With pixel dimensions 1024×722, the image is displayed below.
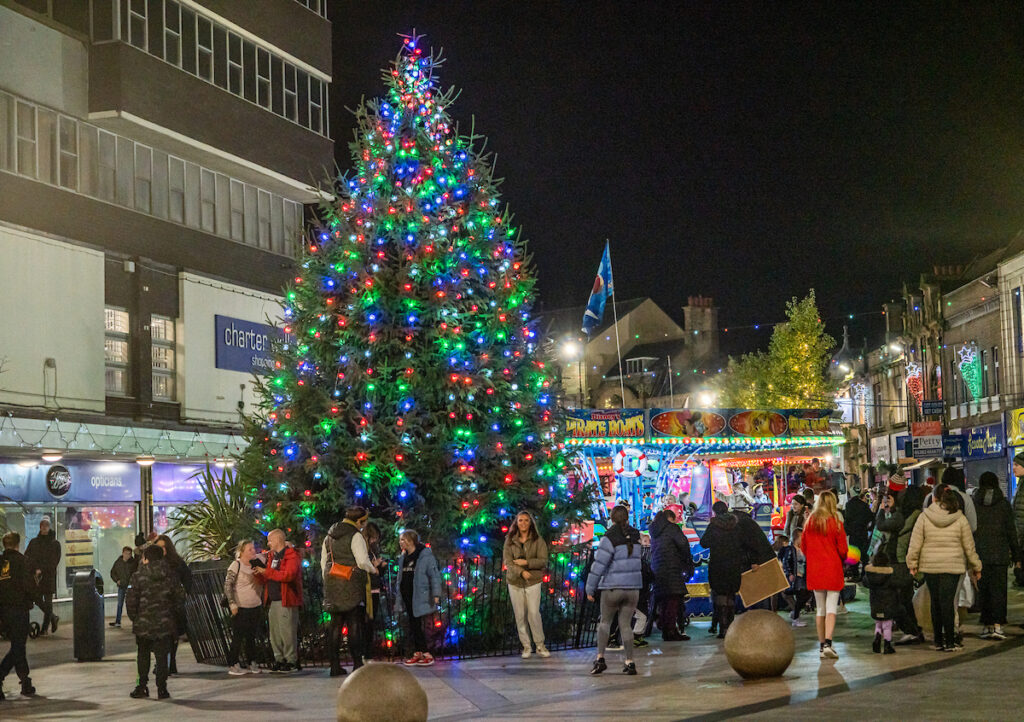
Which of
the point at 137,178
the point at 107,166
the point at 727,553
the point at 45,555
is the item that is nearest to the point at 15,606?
the point at 727,553

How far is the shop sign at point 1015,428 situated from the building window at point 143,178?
2611 cm

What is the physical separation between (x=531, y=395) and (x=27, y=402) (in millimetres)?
14437

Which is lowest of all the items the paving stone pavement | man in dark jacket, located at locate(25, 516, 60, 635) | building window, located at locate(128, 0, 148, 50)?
the paving stone pavement

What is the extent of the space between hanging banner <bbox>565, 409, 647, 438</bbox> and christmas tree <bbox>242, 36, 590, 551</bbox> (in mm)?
12051

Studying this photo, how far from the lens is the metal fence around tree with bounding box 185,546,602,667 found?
15.7 m

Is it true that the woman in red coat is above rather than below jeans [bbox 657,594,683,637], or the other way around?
above

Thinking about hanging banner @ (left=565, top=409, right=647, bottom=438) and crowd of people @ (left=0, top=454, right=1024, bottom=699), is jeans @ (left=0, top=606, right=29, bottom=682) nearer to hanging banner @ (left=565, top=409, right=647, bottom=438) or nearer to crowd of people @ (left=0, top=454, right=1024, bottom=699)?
crowd of people @ (left=0, top=454, right=1024, bottom=699)

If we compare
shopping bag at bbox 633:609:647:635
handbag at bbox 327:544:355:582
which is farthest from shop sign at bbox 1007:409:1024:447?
handbag at bbox 327:544:355:582

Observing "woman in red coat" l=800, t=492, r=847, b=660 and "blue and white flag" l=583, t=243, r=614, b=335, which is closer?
"woman in red coat" l=800, t=492, r=847, b=660

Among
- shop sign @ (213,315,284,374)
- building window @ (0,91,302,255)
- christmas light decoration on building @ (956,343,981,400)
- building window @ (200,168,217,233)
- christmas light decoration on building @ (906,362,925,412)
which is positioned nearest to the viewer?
building window @ (0,91,302,255)

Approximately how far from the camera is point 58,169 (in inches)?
1130

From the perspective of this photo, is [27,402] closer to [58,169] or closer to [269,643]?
[58,169]

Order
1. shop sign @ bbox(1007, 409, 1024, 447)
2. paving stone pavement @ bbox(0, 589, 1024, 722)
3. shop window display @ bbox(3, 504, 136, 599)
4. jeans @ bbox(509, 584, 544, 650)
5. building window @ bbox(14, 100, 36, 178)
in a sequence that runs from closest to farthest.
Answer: paving stone pavement @ bbox(0, 589, 1024, 722) < jeans @ bbox(509, 584, 544, 650) < shop window display @ bbox(3, 504, 136, 599) < building window @ bbox(14, 100, 36, 178) < shop sign @ bbox(1007, 409, 1024, 447)

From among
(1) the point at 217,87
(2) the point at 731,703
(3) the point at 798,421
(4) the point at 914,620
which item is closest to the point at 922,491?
(4) the point at 914,620
